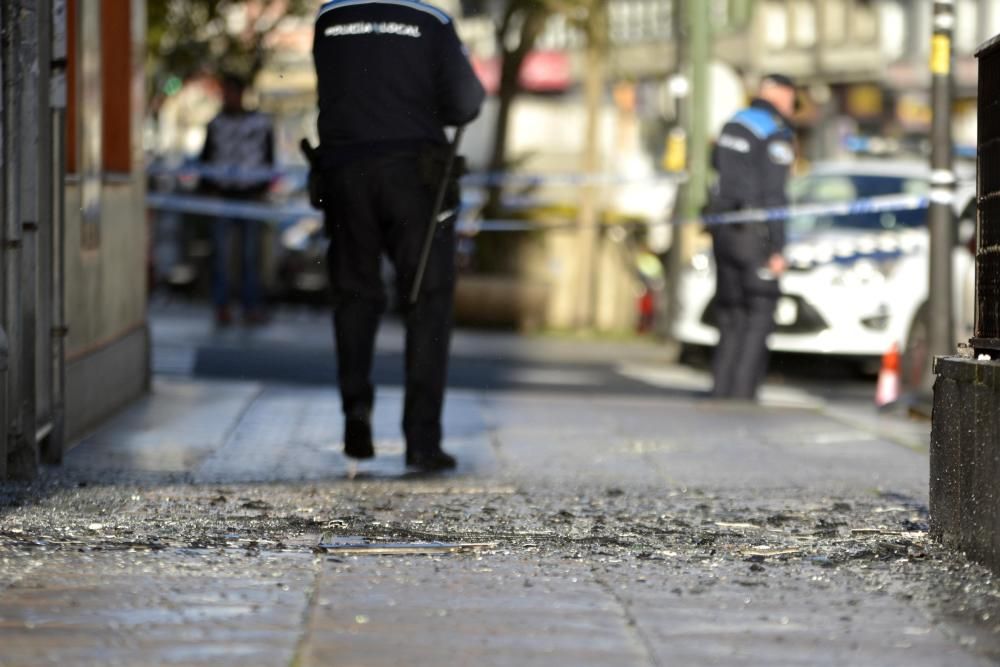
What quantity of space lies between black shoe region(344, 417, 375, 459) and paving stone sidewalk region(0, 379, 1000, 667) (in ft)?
0.30

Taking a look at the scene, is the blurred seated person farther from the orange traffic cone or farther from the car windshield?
the orange traffic cone

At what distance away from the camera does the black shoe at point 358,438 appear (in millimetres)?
7949

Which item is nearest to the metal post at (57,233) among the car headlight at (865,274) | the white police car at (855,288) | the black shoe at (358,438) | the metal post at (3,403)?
the metal post at (3,403)

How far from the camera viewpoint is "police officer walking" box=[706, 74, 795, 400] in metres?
11.8

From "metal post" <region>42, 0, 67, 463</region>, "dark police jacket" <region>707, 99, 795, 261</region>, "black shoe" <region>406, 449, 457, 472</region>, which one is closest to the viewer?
"metal post" <region>42, 0, 67, 463</region>

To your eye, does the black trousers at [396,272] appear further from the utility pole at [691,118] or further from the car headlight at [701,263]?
the utility pole at [691,118]

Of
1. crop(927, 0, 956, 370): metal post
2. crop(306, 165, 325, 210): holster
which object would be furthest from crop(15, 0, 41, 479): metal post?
crop(927, 0, 956, 370): metal post

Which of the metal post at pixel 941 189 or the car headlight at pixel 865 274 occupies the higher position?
the metal post at pixel 941 189

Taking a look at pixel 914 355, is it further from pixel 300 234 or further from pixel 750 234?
pixel 300 234

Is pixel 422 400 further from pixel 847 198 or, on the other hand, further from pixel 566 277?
pixel 566 277

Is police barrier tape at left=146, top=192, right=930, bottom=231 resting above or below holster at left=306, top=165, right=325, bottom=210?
below

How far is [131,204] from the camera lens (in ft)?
34.8

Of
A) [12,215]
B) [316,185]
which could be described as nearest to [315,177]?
[316,185]

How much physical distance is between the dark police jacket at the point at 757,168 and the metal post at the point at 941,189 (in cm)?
80
